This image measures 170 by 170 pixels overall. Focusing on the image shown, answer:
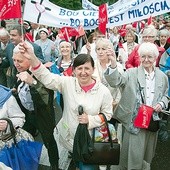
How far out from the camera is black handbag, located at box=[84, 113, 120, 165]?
12.0 ft

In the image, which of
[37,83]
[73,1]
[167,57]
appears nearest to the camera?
[37,83]

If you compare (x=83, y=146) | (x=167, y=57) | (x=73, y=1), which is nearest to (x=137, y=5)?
(x=167, y=57)

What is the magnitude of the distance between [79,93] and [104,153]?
597 millimetres

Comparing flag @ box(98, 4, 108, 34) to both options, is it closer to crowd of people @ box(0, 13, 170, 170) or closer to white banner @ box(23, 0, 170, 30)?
white banner @ box(23, 0, 170, 30)

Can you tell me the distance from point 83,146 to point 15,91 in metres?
0.95

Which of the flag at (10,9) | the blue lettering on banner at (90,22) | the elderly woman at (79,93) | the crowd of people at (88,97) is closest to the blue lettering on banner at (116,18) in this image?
the blue lettering on banner at (90,22)

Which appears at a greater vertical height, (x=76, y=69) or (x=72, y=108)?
(x=76, y=69)

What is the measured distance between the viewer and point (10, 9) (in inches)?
179

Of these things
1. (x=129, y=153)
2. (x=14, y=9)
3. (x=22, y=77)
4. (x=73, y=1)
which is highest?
(x=73, y=1)

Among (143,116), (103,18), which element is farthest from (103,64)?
(103,18)

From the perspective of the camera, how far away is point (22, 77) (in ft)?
12.2

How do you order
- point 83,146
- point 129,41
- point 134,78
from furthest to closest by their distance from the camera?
point 129,41 < point 134,78 < point 83,146

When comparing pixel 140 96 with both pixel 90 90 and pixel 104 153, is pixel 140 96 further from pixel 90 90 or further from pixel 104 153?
pixel 104 153

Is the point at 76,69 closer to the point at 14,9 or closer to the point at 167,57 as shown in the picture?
the point at 14,9
